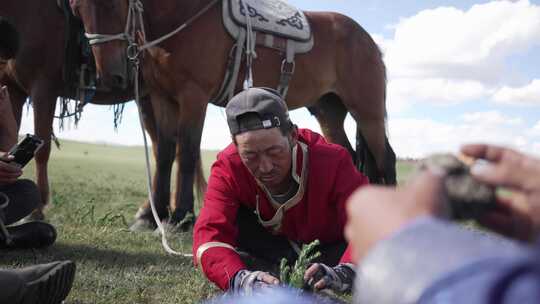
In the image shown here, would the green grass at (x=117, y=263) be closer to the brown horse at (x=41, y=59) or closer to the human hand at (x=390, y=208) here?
the brown horse at (x=41, y=59)

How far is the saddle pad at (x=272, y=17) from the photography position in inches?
196

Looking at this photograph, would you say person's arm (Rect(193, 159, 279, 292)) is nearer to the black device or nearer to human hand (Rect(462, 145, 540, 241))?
the black device

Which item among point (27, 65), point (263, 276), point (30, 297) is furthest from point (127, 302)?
point (27, 65)

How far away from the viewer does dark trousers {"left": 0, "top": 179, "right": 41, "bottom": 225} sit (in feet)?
11.4

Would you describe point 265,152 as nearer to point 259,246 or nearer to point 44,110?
point 259,246

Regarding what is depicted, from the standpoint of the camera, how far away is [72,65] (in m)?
5.19

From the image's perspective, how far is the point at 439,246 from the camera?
65 centimetres

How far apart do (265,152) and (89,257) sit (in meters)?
1.64

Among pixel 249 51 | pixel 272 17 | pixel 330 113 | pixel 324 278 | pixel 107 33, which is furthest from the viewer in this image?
pixel 330 113

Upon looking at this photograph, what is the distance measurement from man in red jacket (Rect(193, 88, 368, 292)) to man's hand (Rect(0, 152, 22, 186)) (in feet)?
3.90

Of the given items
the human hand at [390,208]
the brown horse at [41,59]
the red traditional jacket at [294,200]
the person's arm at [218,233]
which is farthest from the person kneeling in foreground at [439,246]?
the brown horse at [41,59]

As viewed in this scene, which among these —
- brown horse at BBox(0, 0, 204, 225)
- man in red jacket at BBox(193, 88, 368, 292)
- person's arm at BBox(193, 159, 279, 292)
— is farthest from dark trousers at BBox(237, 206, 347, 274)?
brown horse at BBox(0, 0, 204, 225)

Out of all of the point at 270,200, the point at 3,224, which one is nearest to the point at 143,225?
the point at 3,224

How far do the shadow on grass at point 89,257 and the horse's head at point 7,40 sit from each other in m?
1.21
